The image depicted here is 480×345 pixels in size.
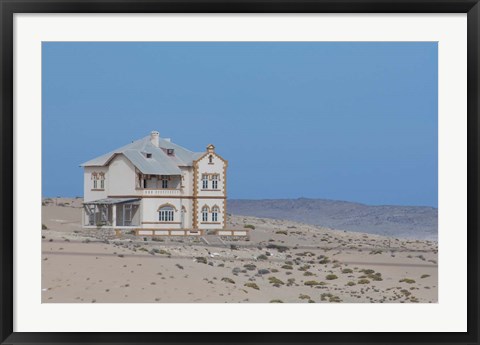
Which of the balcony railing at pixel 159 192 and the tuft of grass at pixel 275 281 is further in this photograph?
the balcony railing at pixel 159 192

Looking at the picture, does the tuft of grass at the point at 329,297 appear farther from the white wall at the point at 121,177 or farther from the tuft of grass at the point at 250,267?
the white wall at the point at 121,177

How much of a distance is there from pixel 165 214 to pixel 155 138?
3909mm

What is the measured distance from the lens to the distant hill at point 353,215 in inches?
2740

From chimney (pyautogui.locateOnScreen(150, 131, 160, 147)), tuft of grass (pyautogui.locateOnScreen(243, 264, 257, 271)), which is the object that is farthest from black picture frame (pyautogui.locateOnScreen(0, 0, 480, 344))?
chimney (pyautogui.locateOnScreen(150, 131, 160, 147))

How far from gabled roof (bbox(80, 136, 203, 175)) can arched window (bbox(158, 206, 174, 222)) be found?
1.60 meters

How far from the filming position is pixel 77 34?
14.9 meters

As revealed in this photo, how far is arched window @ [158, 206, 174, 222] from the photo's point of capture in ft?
110

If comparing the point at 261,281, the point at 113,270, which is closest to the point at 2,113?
the point at 113,270

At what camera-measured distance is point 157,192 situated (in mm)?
33531

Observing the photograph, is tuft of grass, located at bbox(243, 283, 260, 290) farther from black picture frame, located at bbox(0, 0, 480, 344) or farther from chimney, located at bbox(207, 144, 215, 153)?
chimney, located at bbox(207, 144, 215, 153)

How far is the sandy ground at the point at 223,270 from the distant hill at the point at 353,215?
28.6m

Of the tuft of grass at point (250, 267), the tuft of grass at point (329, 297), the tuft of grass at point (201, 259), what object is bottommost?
the tuft of grass at point (329, 297)

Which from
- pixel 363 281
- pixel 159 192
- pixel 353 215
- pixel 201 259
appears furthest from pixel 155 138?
pixel 353 215

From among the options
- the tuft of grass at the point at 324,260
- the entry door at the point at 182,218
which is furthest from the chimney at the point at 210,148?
the tuft of grass at the point at 324,260
